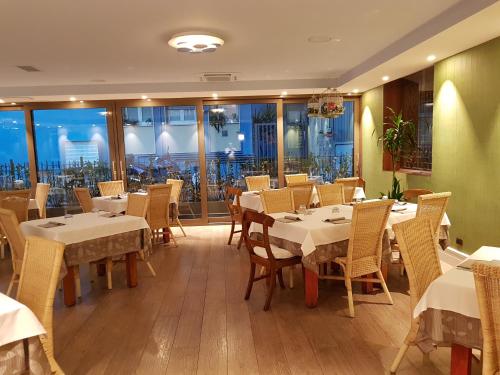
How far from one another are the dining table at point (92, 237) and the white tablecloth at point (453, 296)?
3.12 metres

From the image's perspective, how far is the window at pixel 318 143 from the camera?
8273 mm

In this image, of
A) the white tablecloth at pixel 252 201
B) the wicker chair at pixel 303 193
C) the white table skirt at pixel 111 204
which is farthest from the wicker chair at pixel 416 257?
the white table skirt at pixel 111 204

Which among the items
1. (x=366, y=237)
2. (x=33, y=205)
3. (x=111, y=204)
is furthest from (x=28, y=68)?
(x=366, y=237)

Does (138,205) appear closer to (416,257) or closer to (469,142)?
(416,257)

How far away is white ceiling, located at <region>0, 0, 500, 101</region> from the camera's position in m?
3.43

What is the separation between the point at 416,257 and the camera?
2.41 meters

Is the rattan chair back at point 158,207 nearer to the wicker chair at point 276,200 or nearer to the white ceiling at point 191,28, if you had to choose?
the wicker chair at point 276,200

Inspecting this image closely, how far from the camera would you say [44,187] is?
704cm

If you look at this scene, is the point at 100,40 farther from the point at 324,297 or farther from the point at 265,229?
the point at 324,297

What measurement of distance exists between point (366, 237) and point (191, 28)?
8.76ft

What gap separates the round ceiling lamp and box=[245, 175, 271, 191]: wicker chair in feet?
10.9

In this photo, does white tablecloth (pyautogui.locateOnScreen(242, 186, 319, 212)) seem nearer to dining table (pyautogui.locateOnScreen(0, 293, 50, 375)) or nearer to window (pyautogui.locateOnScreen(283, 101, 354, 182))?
window (pyautogui.locateOnScreen(283, 101, 354, 182))

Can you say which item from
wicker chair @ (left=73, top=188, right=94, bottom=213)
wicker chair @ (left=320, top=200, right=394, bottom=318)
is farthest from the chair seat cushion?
wicker chair @ (left=73, top=188, right=94, bottom=213)

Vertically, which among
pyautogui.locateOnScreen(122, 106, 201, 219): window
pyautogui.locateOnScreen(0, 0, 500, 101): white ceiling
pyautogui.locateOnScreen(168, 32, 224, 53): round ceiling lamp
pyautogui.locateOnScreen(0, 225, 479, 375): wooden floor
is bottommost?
pyautogui.locateOnScreen(0, 225, 479, 375): wooden floor
